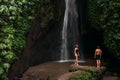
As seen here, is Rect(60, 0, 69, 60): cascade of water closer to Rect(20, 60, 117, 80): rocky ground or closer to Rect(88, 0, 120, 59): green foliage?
Rect(20, 60, 117, 80): rocky ground

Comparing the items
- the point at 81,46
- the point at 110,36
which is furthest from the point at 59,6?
the point at 110,36

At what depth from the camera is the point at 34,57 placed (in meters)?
22.5

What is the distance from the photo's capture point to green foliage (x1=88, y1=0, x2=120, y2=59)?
20625 millimetres

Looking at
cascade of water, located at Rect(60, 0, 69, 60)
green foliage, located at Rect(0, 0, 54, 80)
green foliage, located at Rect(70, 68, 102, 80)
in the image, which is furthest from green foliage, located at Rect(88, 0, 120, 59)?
green foliage, located at Rect(0, 0, 54, 80)

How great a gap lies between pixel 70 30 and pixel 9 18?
27.5ft

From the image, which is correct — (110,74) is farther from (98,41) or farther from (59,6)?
(59,6)

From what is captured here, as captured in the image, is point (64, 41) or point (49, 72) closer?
point (49, 72)

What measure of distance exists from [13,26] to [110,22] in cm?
724

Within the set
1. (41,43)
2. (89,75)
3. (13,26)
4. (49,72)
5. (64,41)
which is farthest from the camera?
(64,41)

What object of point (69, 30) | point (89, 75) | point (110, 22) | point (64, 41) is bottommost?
point (89, 75)

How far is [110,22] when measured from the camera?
21016mm

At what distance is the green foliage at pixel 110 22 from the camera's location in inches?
812

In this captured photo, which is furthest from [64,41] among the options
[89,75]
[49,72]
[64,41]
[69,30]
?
[89,75]

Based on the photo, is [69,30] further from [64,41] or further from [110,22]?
[110,22]
